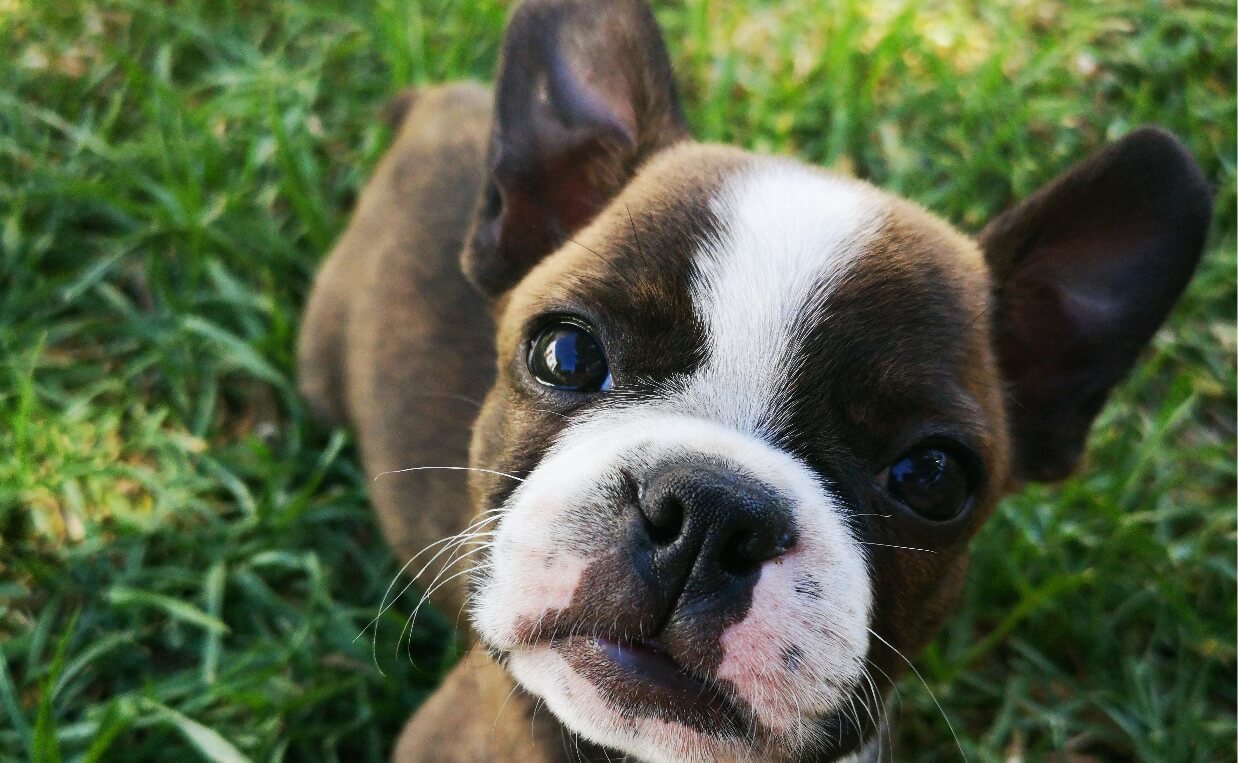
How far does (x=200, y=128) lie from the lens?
4.79 m

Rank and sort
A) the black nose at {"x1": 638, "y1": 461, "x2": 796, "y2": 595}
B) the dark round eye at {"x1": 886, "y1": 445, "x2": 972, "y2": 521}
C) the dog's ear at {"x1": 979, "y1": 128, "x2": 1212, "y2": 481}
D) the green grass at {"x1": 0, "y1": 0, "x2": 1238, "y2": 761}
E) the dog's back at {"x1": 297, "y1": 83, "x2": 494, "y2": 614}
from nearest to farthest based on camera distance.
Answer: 1. the black nose at {"x1": 638, "y1": 461, "x2": 796, "y2": 595}
2. the dark round eye at {"x1": 886, "y1": 445, "x2": 972, "y2": 521}
3. the dog's ear at {"x1": 979, "y1": 128, "x2": 1212, "y2": 481}
4. the dog's back at {"x1": 297, "y1": 83, "x2": 494, "y2": 614}
5. the green grass at {"x1": 0, "y1": 0, "x2": 1238, "y2": 761}

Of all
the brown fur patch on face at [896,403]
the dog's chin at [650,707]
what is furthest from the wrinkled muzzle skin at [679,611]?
the brown fur patch on face at [896,403]

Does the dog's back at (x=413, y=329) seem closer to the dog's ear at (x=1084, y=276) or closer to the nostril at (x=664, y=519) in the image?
the nostril at (x=664, y=519)

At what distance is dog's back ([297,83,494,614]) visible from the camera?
11.7 ft

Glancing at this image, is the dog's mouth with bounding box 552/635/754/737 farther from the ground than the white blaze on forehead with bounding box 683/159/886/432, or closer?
closer

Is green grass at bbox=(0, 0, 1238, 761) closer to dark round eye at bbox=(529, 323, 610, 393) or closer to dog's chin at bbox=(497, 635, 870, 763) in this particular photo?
dog's chin at bbox=(497, 635, 870, 763)

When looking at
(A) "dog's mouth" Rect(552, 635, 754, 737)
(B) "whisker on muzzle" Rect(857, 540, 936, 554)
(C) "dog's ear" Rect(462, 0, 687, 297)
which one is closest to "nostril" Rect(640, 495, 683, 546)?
(A) "dog's mouth" Rect(552, 635, 754, 737)

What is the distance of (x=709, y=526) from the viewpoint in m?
2.03

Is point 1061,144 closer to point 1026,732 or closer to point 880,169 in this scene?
point 880,169

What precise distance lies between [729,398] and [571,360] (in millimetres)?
411

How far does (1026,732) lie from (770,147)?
2.80 meters

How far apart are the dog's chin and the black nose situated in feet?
0.64

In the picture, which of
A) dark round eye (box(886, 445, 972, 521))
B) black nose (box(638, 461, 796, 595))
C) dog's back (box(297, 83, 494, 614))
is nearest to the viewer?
black nose (box(638, 461, 796, 595))

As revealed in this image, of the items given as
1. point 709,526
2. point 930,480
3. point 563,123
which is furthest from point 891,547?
point 563,123
